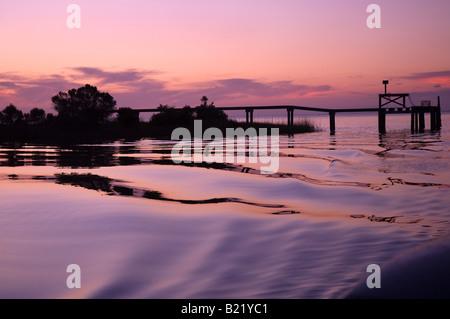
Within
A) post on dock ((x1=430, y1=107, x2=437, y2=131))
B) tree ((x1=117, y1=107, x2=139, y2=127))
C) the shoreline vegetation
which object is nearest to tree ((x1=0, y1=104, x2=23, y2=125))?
the shoreline vegetation

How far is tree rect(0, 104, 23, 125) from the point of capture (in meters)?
42.1

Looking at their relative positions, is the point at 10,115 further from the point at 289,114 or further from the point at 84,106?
the point at 289,114

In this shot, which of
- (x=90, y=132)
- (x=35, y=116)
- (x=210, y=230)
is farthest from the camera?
(x=35, y=116)

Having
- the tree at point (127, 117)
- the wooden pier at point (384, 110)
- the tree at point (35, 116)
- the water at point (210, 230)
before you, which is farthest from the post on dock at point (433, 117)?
the water at point (210, 230)

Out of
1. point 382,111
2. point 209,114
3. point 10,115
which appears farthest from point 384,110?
point 10,115

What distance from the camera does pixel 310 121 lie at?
55.4 m

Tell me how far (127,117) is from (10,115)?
10529 mm

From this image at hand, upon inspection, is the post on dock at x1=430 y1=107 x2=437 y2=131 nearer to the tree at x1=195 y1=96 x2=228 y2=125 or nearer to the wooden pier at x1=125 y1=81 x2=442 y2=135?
the wooden pier at x1=125 y1=81 x2=442 y2=135

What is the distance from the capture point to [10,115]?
139ft

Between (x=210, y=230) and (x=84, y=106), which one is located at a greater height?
(x=84, y=106)

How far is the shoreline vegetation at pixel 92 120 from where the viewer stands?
38.6m

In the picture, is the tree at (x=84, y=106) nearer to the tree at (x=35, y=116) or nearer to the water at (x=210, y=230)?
the tree at (x=35, y=116)

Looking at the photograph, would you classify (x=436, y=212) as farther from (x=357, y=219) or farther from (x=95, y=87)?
(x=95, y=87)
